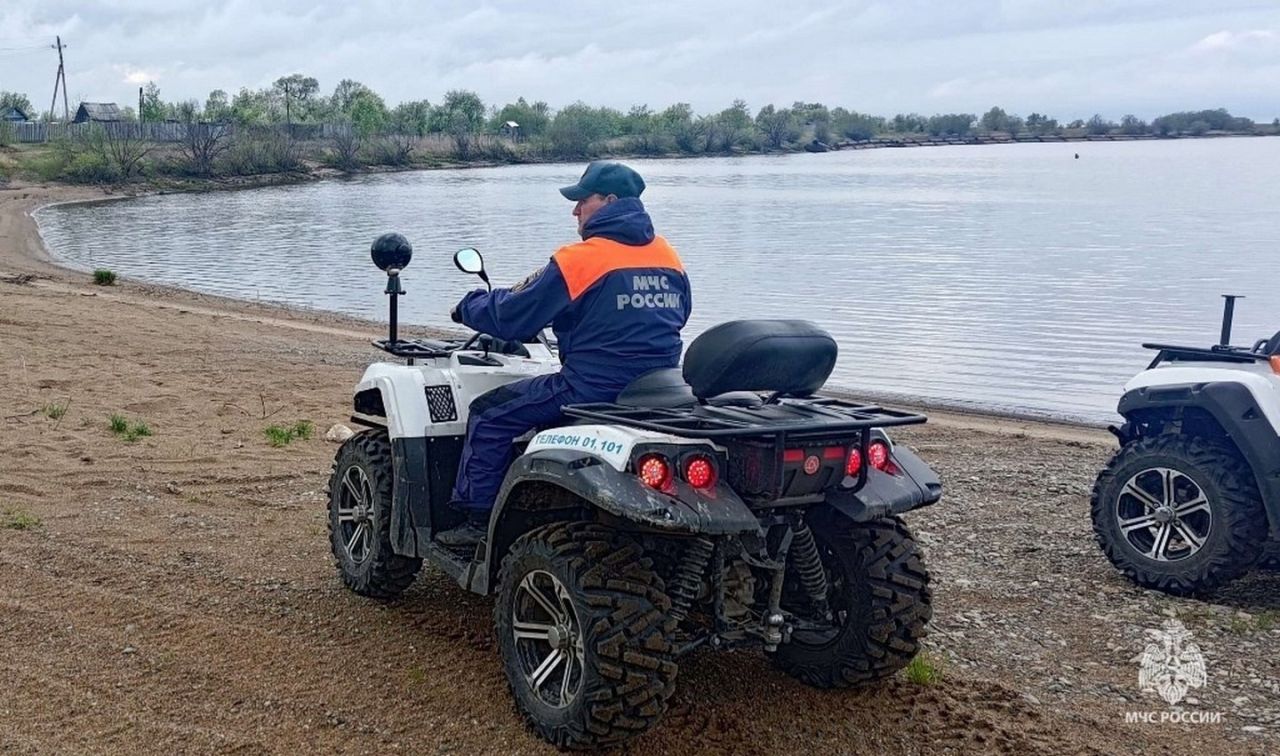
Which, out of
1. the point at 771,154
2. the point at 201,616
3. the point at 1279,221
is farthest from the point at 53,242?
the point at 771,154

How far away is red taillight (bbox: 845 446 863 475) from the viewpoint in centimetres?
433

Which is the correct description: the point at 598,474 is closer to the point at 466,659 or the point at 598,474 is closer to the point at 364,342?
the point at 466,659

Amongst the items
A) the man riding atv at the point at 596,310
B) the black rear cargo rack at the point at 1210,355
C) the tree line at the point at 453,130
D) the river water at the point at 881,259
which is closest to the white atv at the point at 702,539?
the man riding atv at the point at 596,310

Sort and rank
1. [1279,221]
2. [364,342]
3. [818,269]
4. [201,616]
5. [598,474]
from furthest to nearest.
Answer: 1. [1279,221]
2. [818,269]
3. [364,342]
4. [201,616]
5. [598,474]

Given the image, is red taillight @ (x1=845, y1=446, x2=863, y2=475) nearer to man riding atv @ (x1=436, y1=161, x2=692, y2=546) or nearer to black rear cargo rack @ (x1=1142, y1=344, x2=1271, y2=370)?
man riding atv @ (x1=436, y1=161, x2=692, y2=546)

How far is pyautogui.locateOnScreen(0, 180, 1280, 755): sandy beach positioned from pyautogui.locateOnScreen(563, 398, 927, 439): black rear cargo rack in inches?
44.0

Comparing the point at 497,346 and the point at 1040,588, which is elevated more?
the point at 497,346

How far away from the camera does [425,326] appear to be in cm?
2033

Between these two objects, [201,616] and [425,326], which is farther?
[425,326]

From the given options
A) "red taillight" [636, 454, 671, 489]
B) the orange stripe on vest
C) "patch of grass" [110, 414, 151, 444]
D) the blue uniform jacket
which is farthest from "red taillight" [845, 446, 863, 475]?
"patch of grass" [110, 414, 151, 444]

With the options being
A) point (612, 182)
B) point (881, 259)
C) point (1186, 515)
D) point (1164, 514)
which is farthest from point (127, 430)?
point (881, 259)

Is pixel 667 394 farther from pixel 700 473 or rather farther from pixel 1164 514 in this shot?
pixel 1164 514

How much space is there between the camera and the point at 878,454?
457 cm

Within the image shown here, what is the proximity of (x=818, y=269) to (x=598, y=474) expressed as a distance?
88.8 ft
